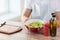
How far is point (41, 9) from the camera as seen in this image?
2.25m

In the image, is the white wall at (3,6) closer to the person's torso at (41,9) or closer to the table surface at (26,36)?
the person's torso at (41,9)

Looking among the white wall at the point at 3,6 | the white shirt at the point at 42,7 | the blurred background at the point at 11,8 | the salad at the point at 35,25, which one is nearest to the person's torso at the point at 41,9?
the white shirt at the point at 42,7

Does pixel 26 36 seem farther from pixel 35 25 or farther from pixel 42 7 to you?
pixel 42 7

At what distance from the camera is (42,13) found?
2.25 metres

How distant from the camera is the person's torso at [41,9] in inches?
85.6

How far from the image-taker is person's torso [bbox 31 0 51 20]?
2174 millimetres

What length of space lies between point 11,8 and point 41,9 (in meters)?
0.74

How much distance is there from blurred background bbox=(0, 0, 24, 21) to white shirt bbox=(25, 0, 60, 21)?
0.38 metres

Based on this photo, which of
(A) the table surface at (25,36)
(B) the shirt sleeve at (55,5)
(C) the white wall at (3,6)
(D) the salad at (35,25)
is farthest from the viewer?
(C) the white wall at (3,6)

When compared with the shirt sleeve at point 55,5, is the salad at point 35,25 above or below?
below

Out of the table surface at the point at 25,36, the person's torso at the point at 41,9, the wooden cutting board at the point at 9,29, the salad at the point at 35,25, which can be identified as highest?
the person's torso at the point at 41,9

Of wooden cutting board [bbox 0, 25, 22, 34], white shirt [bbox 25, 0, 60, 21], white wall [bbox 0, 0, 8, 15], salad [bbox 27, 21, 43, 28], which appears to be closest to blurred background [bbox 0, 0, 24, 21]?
white wall [bbox 0, 0, 8, 15]

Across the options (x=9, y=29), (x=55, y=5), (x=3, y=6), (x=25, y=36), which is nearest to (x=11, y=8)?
(x=3, y=6)

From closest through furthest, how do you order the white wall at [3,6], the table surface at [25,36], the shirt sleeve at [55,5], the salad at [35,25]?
1. the table surface at [25,36]
2. the salad at [35,25]
3. the shirt sleeve at [55,5]
4. the white wall at [3,6]
